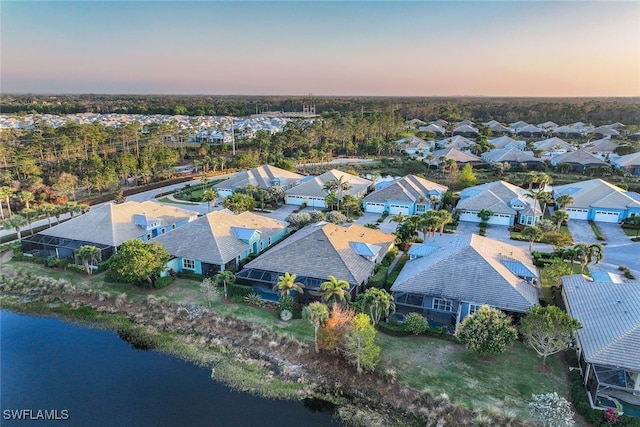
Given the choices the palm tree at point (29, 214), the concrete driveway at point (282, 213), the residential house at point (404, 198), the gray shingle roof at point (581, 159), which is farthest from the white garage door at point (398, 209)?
the palm tree at point (29, 214)

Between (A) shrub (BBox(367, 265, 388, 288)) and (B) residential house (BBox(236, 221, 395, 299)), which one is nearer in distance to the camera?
(B) residential house (BBox(236, 221, 395, 299))

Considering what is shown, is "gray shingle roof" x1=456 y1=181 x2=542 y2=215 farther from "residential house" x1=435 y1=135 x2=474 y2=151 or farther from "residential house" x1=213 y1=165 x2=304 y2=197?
"residential house" x1=435 y1=135 x2=474 y2=151

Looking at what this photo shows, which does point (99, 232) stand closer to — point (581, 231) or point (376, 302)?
point (376, 302)

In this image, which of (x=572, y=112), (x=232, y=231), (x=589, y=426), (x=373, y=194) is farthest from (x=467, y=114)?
(x=589, y=426)

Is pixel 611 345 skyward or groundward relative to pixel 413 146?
groundward

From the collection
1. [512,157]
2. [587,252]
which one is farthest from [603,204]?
[512,157]

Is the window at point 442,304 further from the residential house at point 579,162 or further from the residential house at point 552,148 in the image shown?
the residential house at point 552,148

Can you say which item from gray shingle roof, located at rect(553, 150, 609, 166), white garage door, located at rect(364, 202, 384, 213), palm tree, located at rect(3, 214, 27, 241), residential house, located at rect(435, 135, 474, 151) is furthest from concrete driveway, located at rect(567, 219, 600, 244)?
palm tree, located at rect(3, 214, 27, 241)
